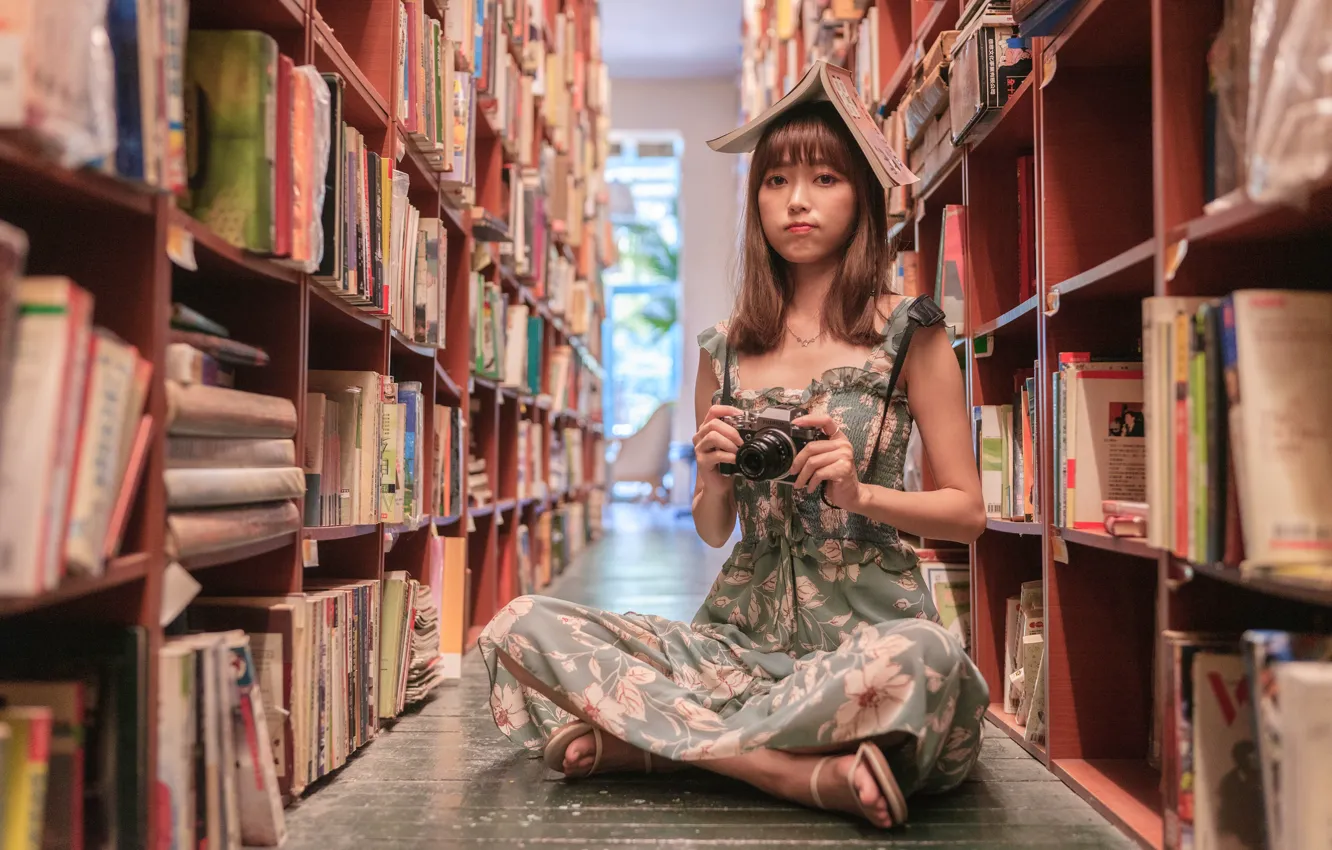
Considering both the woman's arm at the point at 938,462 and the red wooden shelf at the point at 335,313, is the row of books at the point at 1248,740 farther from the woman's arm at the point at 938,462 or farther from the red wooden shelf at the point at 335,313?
the red wooden shelf at the point at 335,313

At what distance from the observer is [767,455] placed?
135cm

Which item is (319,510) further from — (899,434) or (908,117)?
(908,117)

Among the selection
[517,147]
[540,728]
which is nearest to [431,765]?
[540,728]

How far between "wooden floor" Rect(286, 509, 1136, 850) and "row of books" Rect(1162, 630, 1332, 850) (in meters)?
0.18

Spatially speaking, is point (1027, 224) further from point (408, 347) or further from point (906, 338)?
point (408, 347)

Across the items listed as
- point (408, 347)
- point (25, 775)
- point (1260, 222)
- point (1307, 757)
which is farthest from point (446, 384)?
point (1307, 757)

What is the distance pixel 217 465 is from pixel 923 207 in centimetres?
179

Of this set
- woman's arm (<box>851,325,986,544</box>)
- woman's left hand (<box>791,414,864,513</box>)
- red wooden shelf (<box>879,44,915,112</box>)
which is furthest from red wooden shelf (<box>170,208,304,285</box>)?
red wooden shelf (<box>879,44,915,112</box>)

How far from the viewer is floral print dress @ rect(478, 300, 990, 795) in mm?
1229

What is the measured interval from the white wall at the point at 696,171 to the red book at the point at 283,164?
808 cm

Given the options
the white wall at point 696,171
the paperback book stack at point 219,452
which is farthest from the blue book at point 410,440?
the white wall at point 696,171

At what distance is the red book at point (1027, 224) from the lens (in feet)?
5.96

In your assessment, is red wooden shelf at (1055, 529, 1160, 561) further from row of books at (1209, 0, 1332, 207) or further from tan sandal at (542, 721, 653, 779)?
tan sandal at (542, 721, 653, 779)

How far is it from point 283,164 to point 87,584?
0.59 m
